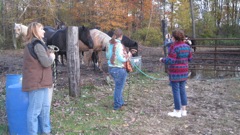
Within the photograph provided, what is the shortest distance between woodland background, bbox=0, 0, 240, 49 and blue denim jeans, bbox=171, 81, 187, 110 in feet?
51.7

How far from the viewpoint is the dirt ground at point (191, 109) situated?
3946 millimetres

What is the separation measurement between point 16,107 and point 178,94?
8.38 feet

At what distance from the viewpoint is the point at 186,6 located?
93.8 feet

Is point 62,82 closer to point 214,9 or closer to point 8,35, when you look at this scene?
point 8,35

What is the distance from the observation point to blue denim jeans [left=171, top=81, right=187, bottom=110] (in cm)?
441

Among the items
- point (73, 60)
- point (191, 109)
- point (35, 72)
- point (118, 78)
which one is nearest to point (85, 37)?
point (73, 60)

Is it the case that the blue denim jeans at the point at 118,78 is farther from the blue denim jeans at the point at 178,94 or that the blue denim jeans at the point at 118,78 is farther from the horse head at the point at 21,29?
the horse head at the point at 21,29

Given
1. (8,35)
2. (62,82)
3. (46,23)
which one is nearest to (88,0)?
(46,23)

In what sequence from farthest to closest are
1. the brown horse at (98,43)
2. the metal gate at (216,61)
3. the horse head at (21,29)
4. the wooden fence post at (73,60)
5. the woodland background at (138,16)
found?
the woodland background at (138,16)
the horse head at (21,29)
the brown horse at (98,43)
the metal gate at (216,61)
the wooden fence post at (73,60)

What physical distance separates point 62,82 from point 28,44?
12.5ft

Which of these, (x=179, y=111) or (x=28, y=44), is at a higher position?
(x=28, y=44)

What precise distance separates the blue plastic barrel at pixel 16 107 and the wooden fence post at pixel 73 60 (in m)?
1.79

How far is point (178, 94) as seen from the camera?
14.5 ft

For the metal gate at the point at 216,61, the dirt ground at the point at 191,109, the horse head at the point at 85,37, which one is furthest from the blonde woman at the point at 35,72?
the metal gate at the point at 216,61
